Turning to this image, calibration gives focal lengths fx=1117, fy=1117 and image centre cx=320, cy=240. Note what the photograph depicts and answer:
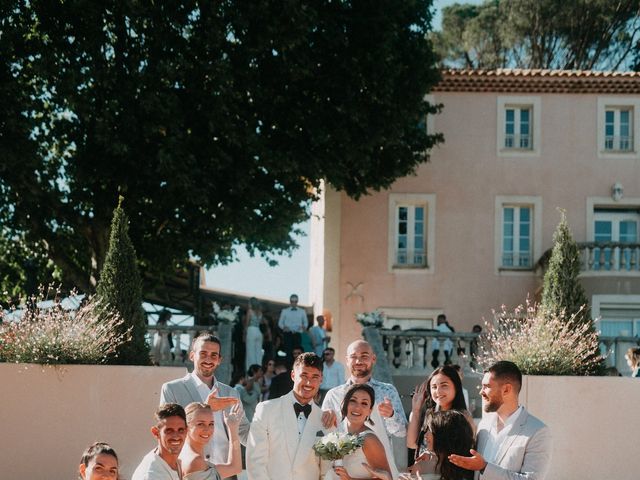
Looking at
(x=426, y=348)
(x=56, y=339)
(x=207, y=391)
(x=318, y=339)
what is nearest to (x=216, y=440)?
(x=207, y=391)

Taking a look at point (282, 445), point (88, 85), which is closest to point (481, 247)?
point (88, 85)

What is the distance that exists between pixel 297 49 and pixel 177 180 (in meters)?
3.76

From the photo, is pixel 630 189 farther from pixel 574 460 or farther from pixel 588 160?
pixel 574 460

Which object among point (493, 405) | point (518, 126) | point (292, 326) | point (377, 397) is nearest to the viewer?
point (493, 405)

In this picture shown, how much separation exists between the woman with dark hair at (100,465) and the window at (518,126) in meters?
22.8

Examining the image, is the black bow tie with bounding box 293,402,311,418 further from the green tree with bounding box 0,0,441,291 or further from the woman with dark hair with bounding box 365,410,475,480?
the green tree with bounding box 0,0,441,291

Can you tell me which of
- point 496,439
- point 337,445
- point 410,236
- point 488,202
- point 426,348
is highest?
point 488,202

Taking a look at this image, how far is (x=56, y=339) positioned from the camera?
47.2ft

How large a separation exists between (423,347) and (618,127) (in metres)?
11.8

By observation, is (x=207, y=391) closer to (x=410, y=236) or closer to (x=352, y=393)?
(x=352, y=393)

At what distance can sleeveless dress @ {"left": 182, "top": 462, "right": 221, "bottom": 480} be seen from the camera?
24.9 feet

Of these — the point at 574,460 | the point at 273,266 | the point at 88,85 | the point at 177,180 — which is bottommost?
the point at 574,460

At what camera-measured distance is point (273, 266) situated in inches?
970

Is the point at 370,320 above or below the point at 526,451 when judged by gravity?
above
